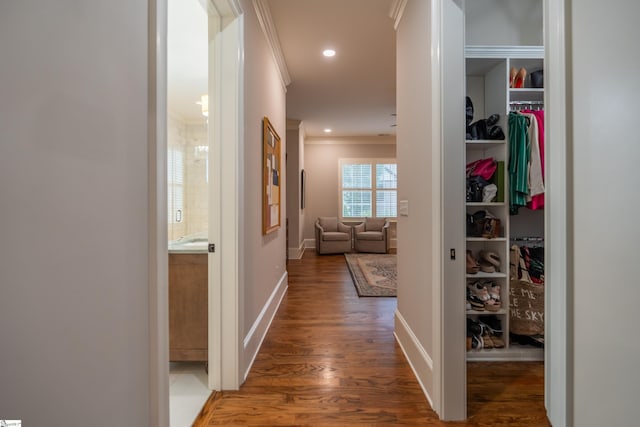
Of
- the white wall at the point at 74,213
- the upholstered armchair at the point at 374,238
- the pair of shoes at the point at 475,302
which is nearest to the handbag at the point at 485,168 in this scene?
the pair of shoes at the point at 475,302

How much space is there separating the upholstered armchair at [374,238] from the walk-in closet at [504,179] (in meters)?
4.66

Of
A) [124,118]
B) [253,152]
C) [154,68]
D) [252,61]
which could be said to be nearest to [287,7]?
[252,61]

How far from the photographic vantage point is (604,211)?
65cm

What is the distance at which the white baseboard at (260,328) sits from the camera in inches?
84.8

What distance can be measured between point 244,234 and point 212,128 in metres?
0.73

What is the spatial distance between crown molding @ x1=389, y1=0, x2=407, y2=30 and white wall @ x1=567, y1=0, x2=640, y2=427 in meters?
2.15

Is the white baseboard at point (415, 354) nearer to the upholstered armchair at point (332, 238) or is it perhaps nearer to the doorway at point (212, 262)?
the doorway at point (212, 262)

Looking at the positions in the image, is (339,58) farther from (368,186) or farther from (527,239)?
(368,186)

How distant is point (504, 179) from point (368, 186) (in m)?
5.79

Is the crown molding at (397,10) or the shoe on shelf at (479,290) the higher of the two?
the crown molding at (397,10)

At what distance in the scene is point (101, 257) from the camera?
767mm

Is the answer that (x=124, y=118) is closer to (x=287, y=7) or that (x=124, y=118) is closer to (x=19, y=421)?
(x=19, y=421)

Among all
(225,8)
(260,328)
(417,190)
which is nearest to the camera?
(225,8)

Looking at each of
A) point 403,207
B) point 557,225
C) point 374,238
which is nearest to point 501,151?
point 403,207
